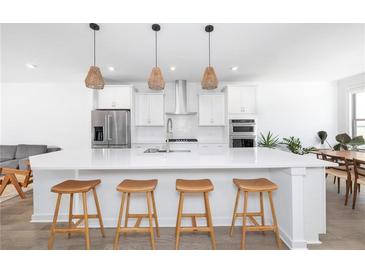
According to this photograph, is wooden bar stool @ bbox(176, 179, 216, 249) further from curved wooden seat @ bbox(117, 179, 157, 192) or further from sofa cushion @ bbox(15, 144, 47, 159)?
sofa cushion @ bbox(15, 144, 47, 159)

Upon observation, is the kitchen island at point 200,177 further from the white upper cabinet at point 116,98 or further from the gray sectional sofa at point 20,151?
the gray sectional sofa at point 20,151

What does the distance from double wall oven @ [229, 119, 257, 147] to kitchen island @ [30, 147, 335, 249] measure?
237 centimetres

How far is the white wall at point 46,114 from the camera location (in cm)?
535

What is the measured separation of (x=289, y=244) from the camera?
185cm

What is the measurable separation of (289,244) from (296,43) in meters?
2.93

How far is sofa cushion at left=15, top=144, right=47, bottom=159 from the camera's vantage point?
4.98 m

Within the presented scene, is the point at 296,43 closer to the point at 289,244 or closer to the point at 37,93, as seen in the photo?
the point at 289,244

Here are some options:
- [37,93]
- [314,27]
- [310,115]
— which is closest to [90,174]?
[314,27]

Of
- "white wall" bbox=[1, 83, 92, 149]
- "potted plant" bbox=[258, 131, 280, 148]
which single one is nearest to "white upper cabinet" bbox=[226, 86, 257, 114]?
"potted plant" bbox=[258, 131, 280, 148]

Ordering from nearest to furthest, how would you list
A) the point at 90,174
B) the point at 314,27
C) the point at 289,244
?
1. the point at 289,244
2. the point at 90,174
3. the point at 314,27

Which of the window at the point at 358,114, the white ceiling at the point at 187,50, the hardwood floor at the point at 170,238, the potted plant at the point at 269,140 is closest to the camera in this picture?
the hardwood floor at the point at 170,238

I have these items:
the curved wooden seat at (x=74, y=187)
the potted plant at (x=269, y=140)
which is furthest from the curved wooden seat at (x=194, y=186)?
the potted plant at (x=269, y=140)

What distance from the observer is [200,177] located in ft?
7.27

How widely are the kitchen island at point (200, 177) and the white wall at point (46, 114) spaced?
3.35m
